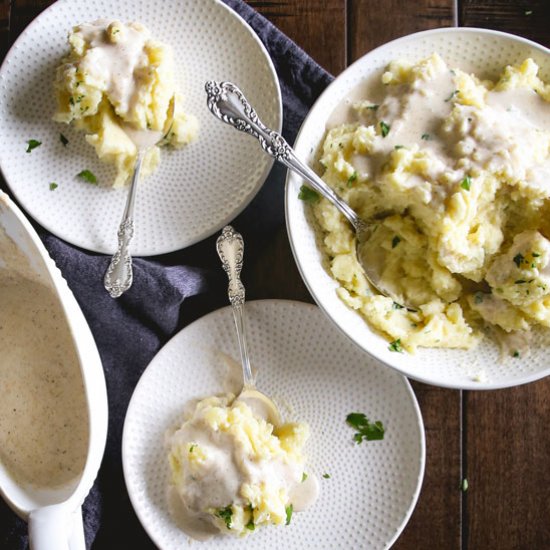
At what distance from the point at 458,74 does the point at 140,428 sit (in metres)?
1.40

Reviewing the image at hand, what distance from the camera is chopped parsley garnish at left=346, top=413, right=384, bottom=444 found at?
7.14ft

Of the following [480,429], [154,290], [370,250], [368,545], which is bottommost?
[368,545]

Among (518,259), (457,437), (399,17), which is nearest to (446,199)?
(518,259)

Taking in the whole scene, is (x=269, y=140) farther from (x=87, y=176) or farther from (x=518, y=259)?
(x=518, y=259)

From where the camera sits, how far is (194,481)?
2049 mm

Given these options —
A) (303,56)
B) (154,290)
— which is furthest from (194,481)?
(303,56)

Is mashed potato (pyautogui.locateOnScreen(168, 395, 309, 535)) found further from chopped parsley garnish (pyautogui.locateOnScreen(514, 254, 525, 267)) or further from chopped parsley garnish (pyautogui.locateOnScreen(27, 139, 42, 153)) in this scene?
chopped parsley garnish (pyautogui.locateOnScreen(27, 139, 42, 153))

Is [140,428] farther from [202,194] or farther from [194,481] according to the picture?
A: [202,194]

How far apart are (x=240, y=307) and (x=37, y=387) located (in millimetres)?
671

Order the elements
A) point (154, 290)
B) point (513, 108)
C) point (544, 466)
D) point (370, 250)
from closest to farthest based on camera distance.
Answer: point (513, 108) < point (370, 250) < point (154, 290) < point (544, 466)

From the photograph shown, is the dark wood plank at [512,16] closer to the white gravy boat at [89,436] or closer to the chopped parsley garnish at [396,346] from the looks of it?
the chopped parsley garnish at [396,346]

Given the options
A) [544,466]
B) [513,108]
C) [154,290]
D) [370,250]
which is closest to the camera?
[513,108]

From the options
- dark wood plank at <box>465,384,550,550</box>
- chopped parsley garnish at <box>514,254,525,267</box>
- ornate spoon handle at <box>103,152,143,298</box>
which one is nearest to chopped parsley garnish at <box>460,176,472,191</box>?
chopped parsley garnish at <box>514,254,525,267</box>

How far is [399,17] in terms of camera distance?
7.39 ft
